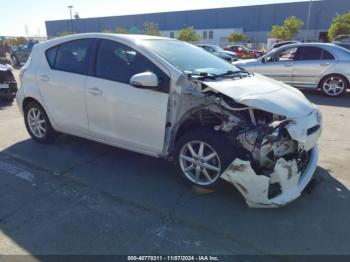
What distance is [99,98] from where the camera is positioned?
408 centimetres

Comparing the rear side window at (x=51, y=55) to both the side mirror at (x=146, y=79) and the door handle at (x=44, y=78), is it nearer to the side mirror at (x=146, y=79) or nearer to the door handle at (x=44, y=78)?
the door handle at (x=44, y=78)

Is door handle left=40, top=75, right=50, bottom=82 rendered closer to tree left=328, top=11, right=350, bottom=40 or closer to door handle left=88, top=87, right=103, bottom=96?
door handle left=88, top=87, right=103, bottom=96

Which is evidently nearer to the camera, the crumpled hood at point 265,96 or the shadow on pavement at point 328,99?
the crumpled hood at point 265,96

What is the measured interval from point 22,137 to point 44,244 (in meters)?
3.36

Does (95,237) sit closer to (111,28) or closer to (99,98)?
(99,98)

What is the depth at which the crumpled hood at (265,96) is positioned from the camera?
3.21 m

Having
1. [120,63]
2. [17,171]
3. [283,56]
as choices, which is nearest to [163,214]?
[120,63]

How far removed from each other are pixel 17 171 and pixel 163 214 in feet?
7.19

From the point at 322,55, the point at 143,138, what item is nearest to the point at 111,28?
the point at 322,55

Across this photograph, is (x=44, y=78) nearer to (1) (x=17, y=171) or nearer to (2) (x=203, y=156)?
(1) (x=17, y=171)

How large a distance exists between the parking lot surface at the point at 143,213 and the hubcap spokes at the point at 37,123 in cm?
55

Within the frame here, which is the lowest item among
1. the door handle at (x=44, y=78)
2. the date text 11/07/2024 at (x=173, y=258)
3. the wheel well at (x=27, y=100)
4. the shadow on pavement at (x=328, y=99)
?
the shadow on pavement at (x=328, y=99)

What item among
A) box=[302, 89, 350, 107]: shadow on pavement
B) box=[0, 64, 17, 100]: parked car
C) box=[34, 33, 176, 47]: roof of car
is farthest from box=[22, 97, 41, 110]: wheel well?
box=[302, 89, 350, 107]: shadow on pavement

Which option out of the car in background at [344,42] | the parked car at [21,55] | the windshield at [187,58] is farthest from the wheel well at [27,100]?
the parked car at [21,55]
